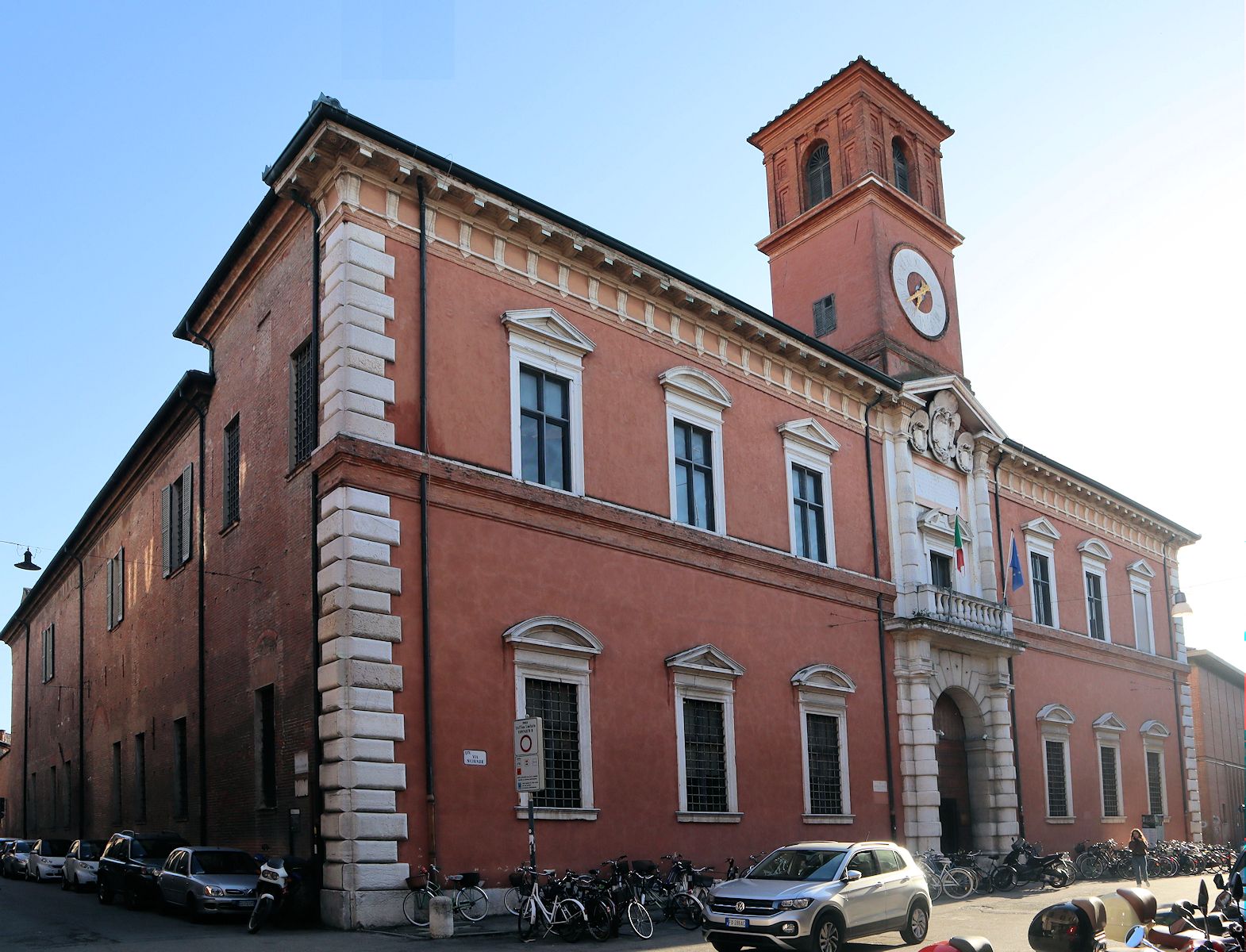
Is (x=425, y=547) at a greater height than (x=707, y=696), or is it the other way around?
(x=425, y=547)

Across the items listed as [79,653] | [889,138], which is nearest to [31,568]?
[79,653]

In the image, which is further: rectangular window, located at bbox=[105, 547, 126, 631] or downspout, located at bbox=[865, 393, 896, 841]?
rectangular window, located at bbox=[105, 547, 126, 631]

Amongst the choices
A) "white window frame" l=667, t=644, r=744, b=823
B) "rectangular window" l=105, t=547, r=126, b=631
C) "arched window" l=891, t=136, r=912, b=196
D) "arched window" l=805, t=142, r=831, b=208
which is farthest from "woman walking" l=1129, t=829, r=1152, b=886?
"rectangular window" l=105, t=547, r=126, b=631

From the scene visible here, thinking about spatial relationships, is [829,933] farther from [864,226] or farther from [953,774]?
[864,226]

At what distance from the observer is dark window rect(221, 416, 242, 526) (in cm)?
2391

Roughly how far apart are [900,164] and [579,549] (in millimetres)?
19352

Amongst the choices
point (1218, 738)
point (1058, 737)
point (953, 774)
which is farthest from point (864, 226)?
point (1218, 738)

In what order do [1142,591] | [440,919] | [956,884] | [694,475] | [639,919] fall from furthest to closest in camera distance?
[1142,591] → [956,884] → [694,475] → [639,919] → [440,919]

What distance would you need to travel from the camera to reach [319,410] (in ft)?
64.0

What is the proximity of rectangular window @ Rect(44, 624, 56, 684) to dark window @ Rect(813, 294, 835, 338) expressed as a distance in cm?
2662

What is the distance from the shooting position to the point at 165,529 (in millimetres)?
28750

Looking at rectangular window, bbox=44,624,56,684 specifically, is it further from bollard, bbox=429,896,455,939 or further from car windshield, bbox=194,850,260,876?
bollard, bbox=429,896,455,939

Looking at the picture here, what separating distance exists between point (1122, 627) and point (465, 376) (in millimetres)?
26517

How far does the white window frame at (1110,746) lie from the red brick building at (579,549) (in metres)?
0.14
